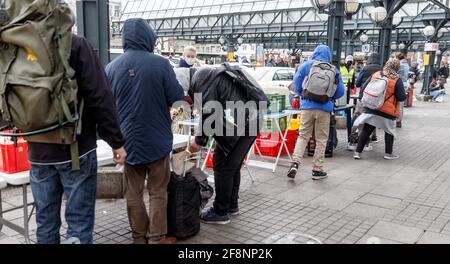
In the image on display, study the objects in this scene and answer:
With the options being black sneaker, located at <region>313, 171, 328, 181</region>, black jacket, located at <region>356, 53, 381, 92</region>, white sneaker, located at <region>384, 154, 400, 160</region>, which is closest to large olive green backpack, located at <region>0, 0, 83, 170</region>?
black sneaker, located at <region>313, 171, 328, 181</region>

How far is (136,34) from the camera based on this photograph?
3398 mm

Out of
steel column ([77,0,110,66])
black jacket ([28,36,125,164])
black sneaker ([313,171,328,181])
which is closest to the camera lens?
black jacket ([28,36,125,164])

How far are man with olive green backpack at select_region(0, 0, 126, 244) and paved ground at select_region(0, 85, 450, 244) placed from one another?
55.1 inches

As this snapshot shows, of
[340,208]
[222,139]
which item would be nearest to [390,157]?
[340,208]

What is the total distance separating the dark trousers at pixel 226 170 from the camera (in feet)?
14.1

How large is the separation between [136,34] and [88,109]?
3.09 ft

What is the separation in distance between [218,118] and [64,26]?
73.3 inches

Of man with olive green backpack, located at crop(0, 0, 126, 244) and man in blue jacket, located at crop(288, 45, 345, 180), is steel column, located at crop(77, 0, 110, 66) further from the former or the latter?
man in blue jacket, located at crop(288, 45, 345, 180)

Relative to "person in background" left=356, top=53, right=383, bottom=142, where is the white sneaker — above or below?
below

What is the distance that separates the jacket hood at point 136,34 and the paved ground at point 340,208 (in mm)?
1833

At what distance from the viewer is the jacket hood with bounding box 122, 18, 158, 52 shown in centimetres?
340

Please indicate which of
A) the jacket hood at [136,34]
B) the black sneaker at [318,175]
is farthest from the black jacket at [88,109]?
the black sneaker at [318,175]

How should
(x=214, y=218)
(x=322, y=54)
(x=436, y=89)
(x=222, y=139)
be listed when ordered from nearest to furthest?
(x=222, y=139) < (x=214, y=218) < (x=322, y=54) < (x=436, y=89)

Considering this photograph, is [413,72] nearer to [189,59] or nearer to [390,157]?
[390,157]
